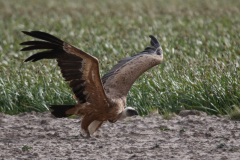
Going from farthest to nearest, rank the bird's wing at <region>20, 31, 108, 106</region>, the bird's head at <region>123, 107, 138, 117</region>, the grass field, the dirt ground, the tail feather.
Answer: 1. the grass field
2. the bird's head at <region>123, 107, 138, 117</region>
3. the dirt ground
4. the bird's wing at <region>20, 31, 108, 106</region>
5. the tail feather

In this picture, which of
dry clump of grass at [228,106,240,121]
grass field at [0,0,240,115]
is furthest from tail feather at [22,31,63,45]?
dry clump of grass at [228,106,240,121]

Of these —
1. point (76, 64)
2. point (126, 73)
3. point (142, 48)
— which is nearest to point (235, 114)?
point (126, 73)

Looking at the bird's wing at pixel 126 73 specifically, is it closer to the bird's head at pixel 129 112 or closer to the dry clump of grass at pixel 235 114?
the bird's head at pixel 129 112

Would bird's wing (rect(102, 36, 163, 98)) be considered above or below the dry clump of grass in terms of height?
above

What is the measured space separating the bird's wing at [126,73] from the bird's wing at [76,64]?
0.45 metres

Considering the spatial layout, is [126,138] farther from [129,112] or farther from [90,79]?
[90,79]

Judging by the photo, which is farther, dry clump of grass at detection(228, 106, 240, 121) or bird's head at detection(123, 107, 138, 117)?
dry clump of grass at detection(228, 106, 240, 121)

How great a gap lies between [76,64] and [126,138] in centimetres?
131

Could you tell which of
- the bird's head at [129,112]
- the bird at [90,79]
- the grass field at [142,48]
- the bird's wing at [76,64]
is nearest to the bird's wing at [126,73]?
the bird at [90,79]

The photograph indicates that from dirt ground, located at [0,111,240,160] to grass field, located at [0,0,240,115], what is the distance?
1.23 feet

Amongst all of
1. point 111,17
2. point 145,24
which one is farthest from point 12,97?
point 111,17

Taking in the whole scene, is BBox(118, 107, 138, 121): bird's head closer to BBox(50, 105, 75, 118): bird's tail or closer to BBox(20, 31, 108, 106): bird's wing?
BBox(20, 31, 108, 106): bird's wing

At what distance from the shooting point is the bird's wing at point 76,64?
410 cm

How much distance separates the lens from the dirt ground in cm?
441
